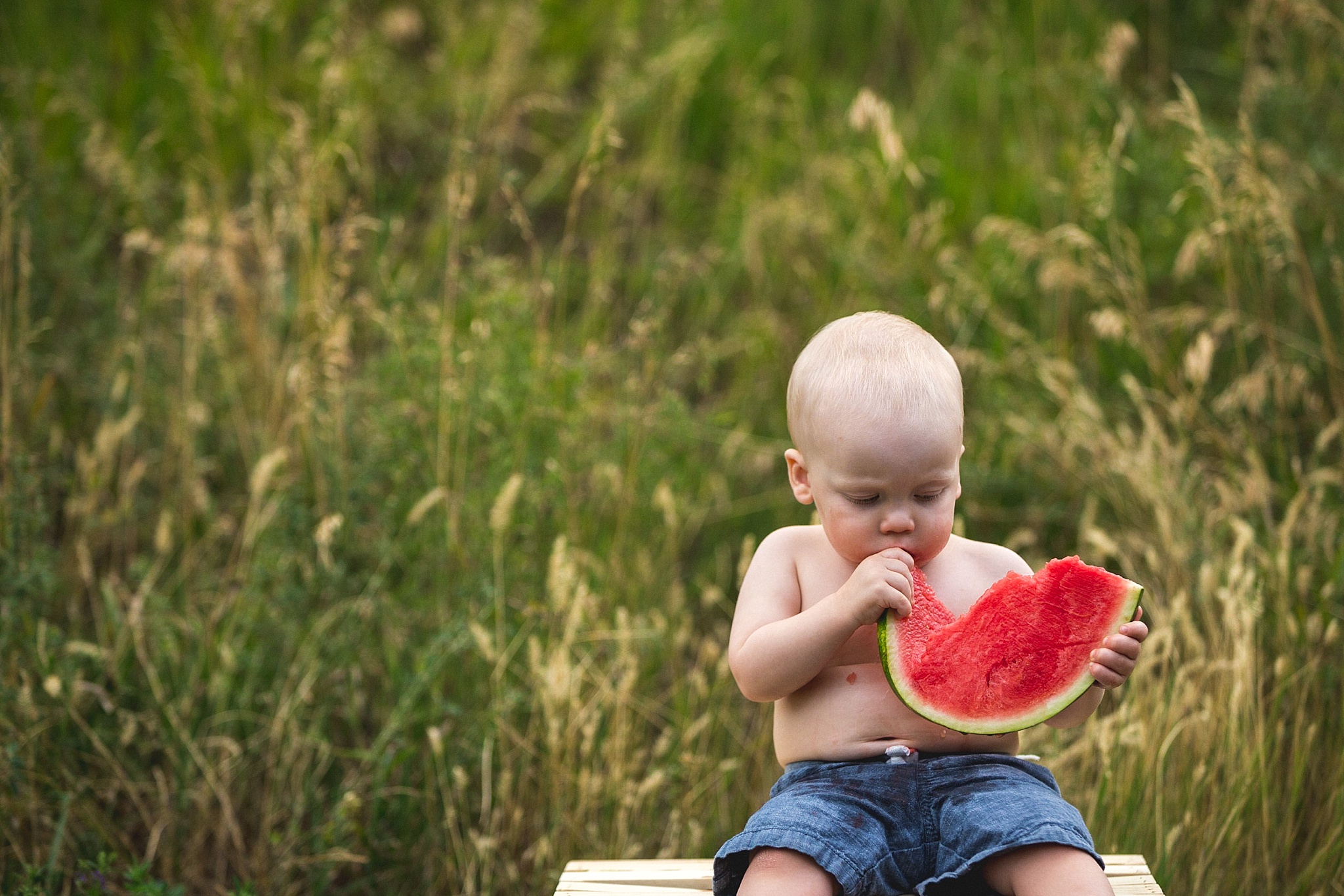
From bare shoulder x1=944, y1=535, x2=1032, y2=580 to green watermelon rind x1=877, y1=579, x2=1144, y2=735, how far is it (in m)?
0.27

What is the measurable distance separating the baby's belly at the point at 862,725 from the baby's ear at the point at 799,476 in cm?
33

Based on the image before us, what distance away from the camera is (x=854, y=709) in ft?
7.45

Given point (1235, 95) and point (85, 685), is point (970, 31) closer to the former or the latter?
point (1235, 95)

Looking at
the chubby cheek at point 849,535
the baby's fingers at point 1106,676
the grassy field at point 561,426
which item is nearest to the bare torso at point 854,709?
the chubby cheek at point 849,535

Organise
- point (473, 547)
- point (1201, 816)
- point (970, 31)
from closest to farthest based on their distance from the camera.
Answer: point (1201, 816) → point (473, 547) → point (970, 31)

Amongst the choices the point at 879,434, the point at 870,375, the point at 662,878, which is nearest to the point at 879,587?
the point at 879,434

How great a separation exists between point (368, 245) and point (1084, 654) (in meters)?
4.01

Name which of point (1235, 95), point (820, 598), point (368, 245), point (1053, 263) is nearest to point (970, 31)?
point (1235, 95)

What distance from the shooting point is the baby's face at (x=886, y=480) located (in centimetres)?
211

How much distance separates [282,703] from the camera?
315 centimetres

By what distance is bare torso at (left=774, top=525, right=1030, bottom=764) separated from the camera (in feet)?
7.43

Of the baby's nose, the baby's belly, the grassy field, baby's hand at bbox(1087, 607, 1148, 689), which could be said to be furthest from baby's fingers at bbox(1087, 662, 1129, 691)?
the grassy field

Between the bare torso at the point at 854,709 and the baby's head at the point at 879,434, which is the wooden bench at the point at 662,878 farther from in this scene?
the baby's head at the point at 879,434

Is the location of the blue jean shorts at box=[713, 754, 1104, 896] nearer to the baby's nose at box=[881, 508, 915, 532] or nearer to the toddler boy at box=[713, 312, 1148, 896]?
the toddler boy at box=[713, 312, 1148, 896]
